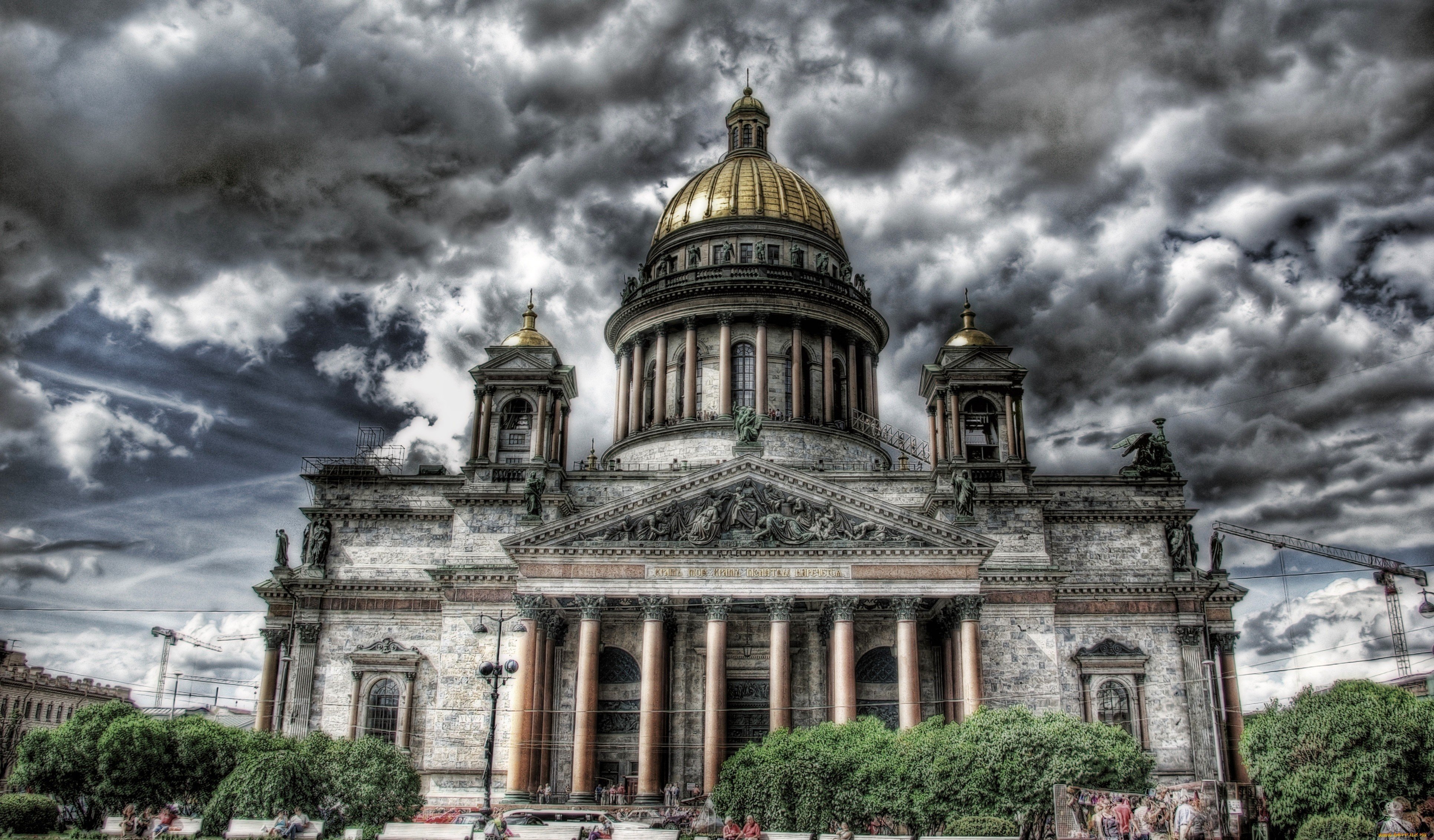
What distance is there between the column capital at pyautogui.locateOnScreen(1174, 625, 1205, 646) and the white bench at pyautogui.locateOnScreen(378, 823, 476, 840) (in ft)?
93.0

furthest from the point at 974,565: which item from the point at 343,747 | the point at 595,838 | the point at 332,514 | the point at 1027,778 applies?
the point at 332,514

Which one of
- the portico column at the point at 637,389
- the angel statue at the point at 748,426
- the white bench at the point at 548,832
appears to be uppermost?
the portico column at the point at 637,389

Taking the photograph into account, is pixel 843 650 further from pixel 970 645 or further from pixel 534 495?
pixel 534 495

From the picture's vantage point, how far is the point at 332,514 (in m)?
45.1

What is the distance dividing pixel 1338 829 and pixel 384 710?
32.3 meters

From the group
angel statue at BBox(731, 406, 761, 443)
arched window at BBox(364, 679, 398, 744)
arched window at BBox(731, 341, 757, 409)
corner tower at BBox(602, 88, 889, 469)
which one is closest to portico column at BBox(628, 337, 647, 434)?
corner tower at BBox(602, 88, 889, 469)

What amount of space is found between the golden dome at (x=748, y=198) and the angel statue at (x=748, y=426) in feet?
58.0

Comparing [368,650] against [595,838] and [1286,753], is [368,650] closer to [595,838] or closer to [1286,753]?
[595,838]

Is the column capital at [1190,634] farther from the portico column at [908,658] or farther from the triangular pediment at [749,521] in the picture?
the portico column at [908,658]

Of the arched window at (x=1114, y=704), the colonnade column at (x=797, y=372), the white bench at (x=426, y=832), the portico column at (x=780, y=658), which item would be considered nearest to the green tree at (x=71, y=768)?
→ the white bench at (x=426, y=832)

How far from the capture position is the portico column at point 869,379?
55906 mm

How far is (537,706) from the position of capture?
38.3m

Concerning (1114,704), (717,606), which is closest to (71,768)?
(717,606)

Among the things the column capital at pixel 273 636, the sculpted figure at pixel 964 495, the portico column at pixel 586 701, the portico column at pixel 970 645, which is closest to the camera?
the portico column at pixel 586 701
